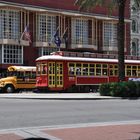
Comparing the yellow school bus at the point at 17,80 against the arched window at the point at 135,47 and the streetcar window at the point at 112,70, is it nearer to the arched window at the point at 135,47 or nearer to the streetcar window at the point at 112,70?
the streetcar window at the point at 112,70

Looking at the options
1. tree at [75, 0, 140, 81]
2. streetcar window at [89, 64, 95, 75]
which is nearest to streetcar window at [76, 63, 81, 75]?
streetcar window at [89, 64, 95, 75]

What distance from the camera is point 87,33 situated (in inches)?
2446

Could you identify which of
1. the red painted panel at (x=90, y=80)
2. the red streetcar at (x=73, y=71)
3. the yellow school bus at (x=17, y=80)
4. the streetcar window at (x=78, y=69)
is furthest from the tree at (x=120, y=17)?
the yellow school bus at (x=17, y=80)

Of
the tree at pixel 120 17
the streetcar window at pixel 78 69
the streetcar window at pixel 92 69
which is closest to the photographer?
the tree at pixel 120 17

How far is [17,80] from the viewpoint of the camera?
4297 centimetres

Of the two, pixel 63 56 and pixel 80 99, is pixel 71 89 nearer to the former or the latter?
pixel 63 56

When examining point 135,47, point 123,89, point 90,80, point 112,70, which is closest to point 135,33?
point 135,47

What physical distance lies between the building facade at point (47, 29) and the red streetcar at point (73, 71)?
14.1 meters

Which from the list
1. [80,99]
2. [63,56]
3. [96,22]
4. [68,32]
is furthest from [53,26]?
[80,99]

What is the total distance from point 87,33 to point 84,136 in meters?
50.4

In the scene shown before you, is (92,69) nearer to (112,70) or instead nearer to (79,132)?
(112,70)

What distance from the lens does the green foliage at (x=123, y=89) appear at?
106 ft

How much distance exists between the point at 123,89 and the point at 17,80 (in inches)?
538

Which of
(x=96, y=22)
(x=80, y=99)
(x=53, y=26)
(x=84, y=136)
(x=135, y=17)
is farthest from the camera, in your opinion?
(x=135, y=17)
